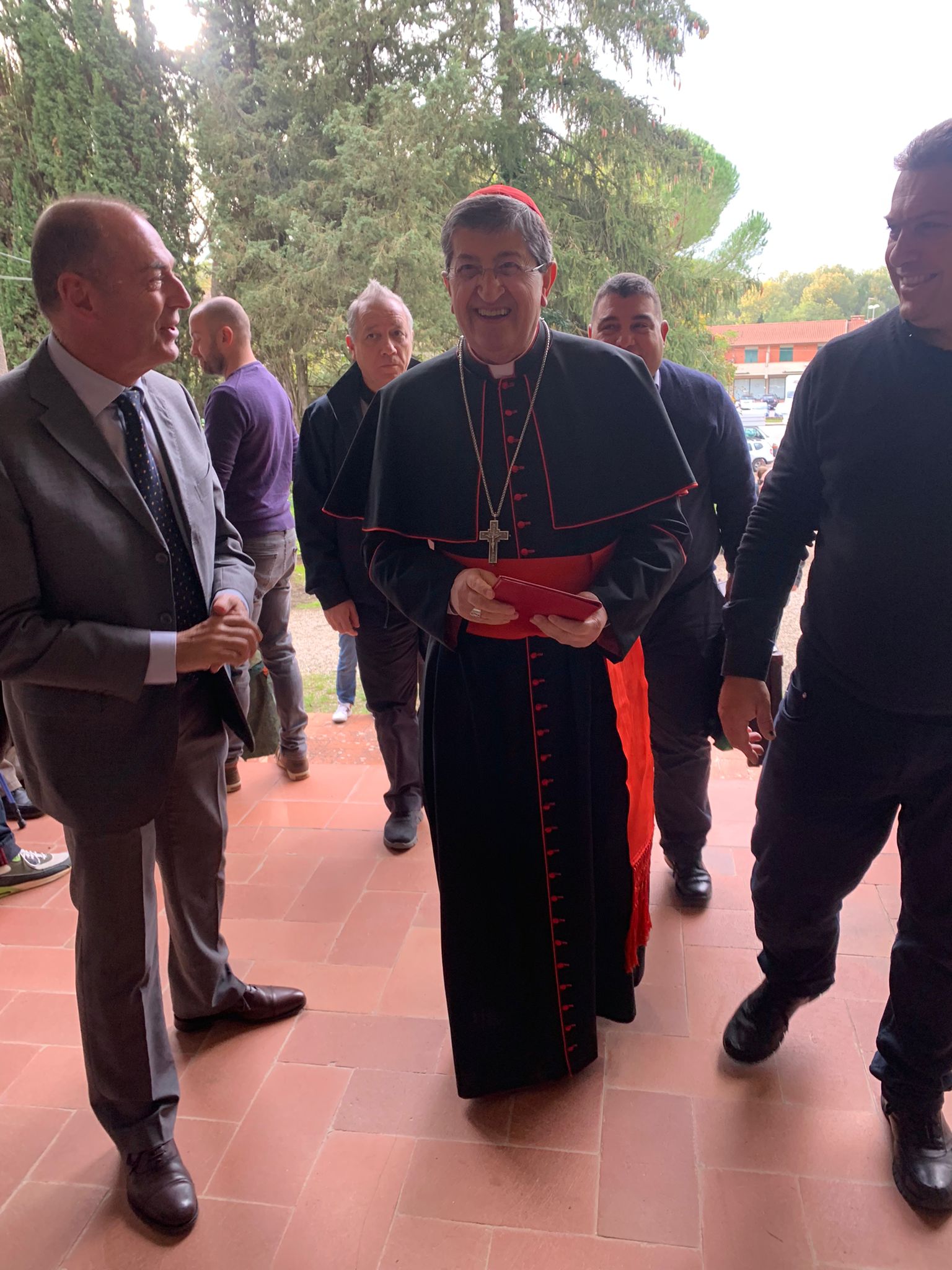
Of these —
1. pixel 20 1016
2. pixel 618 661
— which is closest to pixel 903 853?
pixel 618 661

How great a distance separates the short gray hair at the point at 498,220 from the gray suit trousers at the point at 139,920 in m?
1.05

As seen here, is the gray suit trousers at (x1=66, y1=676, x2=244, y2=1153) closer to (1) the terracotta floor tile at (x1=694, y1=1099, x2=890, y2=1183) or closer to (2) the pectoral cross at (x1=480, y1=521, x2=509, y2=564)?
(2) the pectoral cross at (x1=480, y1=521, x2=509, y2=564)

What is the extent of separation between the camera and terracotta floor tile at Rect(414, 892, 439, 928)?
2477mm

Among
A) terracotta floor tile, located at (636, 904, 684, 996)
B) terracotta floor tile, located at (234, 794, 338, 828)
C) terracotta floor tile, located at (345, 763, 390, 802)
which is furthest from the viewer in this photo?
terracotta floor tile, located at (345, 763, 390, 802)

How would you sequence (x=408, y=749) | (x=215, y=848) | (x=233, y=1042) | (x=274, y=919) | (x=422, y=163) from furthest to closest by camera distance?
(x=422, y=163)
(x=408, y=749)
(x=274, y=919)
(x=233, y=1042)
(x=215, y=848)

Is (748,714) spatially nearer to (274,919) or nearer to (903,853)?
(903,853)

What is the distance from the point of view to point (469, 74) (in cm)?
470

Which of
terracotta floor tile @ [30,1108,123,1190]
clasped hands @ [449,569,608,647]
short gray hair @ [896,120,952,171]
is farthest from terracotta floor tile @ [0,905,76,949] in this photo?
short gray hair @ [896,120,952,171]

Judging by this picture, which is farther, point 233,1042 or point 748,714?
point 233,1042

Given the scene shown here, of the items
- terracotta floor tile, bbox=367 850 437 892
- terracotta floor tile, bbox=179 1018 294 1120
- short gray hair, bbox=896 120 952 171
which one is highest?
short gray hair, bbox=896 120 952 171

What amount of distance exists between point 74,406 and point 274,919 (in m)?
1.75

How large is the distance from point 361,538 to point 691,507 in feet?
3.66

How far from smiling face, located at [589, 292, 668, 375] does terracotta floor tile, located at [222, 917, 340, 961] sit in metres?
1.94

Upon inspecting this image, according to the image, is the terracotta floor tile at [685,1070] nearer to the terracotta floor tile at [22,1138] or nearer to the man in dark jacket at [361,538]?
the man in dark jacket at [361,538]
